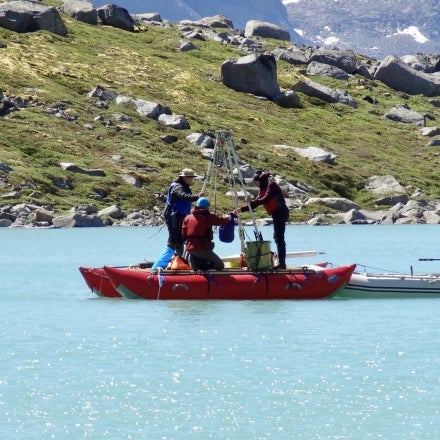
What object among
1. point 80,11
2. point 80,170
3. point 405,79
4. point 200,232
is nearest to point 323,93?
point 405,79

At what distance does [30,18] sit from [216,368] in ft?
425

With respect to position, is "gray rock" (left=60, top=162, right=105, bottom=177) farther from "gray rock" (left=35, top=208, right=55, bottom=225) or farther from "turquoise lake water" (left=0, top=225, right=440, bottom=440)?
"turquoise lake water" (left=0, top=225, right=440, bottom=440)

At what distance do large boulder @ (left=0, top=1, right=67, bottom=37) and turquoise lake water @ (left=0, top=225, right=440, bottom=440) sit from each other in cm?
11072

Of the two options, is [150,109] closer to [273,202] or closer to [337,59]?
[337,59]

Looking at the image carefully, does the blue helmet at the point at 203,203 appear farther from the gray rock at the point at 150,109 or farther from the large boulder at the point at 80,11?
the large boulder at the point at 80,11

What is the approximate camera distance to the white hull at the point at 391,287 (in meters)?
34.9

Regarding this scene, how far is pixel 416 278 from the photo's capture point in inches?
1382

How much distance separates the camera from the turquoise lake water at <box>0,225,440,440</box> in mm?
19859

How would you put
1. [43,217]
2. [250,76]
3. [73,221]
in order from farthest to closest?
1. [250,76]
2. [43,217]
3. [73,221]

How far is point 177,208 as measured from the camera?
114ft

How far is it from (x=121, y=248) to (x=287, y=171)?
53986 millimetres

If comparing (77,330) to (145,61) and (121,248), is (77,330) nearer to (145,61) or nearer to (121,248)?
(121,248)

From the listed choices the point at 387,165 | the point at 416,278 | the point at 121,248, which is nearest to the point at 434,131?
the point at 387,165

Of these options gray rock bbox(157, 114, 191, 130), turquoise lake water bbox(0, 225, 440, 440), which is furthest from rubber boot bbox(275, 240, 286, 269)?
gray rock bbox(157, 114, 191, 130)
